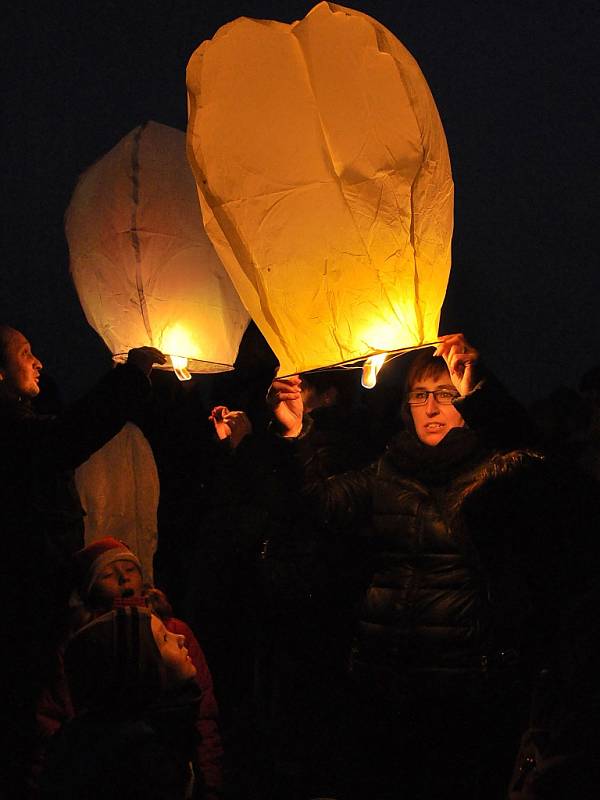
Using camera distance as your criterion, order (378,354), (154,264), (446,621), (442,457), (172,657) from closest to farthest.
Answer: (378,354), (172,657), (446,621), (442,457), (154,264)

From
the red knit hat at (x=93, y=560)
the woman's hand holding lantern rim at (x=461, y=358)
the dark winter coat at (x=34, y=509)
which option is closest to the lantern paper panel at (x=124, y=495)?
the red knit hat at (x=93, y=560)

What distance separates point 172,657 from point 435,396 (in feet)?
4.08

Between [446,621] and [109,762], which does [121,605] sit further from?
[446,621]

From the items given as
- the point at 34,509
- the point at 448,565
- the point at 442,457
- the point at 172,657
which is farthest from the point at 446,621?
the point at 34,509

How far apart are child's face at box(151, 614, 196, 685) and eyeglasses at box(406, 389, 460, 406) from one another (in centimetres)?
116

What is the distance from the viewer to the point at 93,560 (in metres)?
3.14

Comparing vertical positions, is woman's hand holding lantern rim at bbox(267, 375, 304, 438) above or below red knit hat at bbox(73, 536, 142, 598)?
above

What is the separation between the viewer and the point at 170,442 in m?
4.11

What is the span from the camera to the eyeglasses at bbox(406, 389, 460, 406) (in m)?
3.15

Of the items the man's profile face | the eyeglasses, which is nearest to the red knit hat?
the man's profile face

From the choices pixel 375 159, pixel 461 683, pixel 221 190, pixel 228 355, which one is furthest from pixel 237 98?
pixel 461 683

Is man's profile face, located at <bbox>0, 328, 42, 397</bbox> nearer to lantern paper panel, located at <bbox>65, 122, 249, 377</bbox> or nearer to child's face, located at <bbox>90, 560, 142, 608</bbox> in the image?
lantern paper panel, located at <bbox>65, 122, 249, 377</bbox>

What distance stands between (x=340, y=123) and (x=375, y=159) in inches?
5.5

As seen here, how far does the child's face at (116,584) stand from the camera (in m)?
3.08
